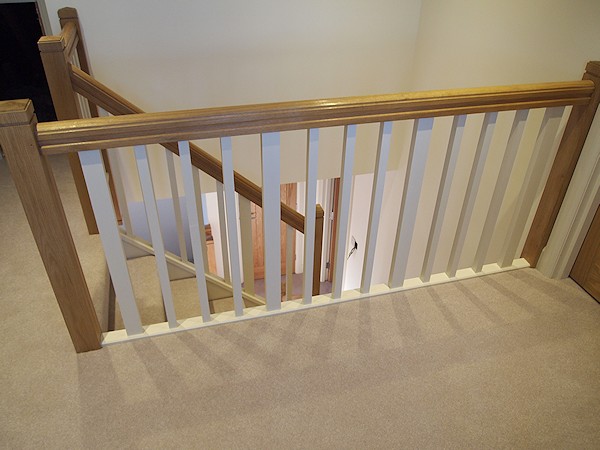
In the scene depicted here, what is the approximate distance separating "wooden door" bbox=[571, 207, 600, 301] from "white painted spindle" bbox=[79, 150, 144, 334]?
1.76 metres

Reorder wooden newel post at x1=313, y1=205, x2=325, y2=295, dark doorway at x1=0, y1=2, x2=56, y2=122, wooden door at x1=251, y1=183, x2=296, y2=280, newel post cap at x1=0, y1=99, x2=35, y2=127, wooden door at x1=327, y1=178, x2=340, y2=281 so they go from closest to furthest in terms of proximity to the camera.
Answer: newel post cap at x1=0, y1=99, x2=35, y2=127
wooden newel post at x1=313, y1=205, x2=325, y2=295
dark doorway at x1=0, y1=2, x2=56, y2=122
wooden door at x1=327, y1=178, x2=340, y2=281
wooden door at x1=251, y1=183, x2=296, y2=280

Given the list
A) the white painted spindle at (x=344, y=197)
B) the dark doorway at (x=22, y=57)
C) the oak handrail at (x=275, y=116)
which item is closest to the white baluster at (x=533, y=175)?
the oak handrail at (x=275, y=116)

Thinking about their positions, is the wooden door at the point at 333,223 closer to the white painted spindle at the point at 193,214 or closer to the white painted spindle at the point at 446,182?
the white painted spindle at the point at 446,182

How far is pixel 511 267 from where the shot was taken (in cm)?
200

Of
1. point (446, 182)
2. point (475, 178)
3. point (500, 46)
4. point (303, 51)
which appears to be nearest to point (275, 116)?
point (446, 182)

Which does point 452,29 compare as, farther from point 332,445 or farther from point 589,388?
point 332,445

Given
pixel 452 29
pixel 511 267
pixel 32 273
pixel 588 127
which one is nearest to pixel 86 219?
pixel 32 273

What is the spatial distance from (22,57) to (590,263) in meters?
3.48

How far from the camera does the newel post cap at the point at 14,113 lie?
1.11 m

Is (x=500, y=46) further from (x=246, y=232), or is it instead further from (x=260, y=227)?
(x=260, y=227)

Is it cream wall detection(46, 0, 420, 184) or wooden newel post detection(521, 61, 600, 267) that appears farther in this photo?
cream wall detection(46, 0, 420, 184)

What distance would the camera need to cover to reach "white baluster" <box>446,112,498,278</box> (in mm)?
1532

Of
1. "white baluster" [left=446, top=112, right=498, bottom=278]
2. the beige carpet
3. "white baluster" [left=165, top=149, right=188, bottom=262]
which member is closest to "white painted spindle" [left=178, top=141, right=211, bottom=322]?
the beige carpet

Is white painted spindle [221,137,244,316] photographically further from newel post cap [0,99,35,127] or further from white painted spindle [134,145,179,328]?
newel post cap [0,99,35,127]
